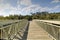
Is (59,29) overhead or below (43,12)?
overhead

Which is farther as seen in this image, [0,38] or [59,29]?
[59,29]

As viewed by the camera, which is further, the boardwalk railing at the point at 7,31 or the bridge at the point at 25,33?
the bridge at the point at 25,33

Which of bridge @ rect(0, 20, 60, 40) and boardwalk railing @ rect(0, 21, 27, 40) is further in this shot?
bridge @ rect(0, 20, 60, 40)

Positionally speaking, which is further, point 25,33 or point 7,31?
point 25,33

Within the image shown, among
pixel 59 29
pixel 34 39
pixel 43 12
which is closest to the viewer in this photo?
pixel 59 29

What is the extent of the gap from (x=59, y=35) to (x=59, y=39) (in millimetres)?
217

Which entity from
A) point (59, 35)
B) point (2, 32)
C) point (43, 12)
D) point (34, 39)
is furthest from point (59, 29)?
point (43, 12)

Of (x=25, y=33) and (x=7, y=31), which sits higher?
(x=7, y=31)

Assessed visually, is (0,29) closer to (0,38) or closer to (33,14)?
(0,38)

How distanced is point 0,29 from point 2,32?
0.54 feet

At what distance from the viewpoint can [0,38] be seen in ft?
17.8

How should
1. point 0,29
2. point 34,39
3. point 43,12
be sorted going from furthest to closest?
point 43,12 < point 34,39 < point 0,29

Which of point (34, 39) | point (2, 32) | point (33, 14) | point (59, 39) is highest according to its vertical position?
point (2, 32)

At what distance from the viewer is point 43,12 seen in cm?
14375
